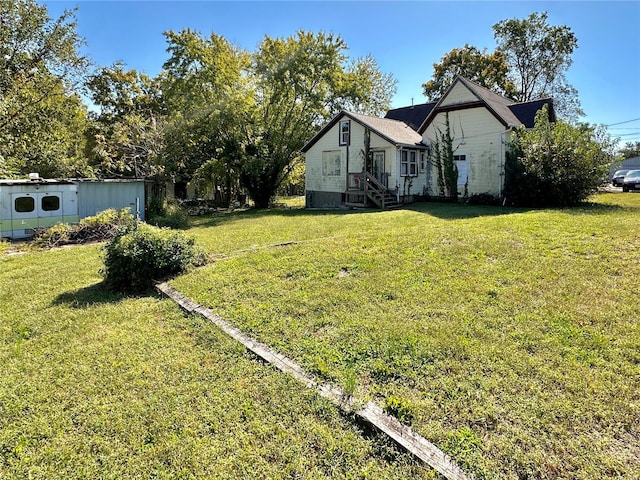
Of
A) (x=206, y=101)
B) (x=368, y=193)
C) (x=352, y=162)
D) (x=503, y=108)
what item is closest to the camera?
(x=503, y=108)

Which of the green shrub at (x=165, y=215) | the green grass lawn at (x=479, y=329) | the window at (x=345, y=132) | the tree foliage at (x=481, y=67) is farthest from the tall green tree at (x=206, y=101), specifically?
the tree foliage at (x=481, y=67)

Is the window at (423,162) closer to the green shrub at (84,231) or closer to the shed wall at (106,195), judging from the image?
the shed wall at (106,195)

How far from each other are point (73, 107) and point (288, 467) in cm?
2730

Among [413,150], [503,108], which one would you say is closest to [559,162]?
[503,108]

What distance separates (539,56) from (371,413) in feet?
132

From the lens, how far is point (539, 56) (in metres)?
33.1

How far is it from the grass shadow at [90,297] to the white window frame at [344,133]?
52.9 ft

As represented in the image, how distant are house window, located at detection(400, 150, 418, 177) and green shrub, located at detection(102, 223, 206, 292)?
47.2 ft

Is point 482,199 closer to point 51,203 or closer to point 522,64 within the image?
point 51,203

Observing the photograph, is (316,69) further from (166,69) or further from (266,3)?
(266,3)

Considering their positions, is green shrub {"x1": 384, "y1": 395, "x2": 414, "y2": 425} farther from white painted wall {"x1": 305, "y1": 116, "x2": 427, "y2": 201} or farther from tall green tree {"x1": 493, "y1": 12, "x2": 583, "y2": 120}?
tall green tree {"x1": 493, "y1": 12, "x2": 583, "y2": 120}

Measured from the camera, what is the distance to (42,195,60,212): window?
1346 centimetres

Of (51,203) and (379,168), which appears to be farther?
(379,168)

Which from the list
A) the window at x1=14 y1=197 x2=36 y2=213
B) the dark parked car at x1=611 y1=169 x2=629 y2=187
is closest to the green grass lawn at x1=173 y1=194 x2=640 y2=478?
the window at x1=14 y1=197 x2=36 y2=213
